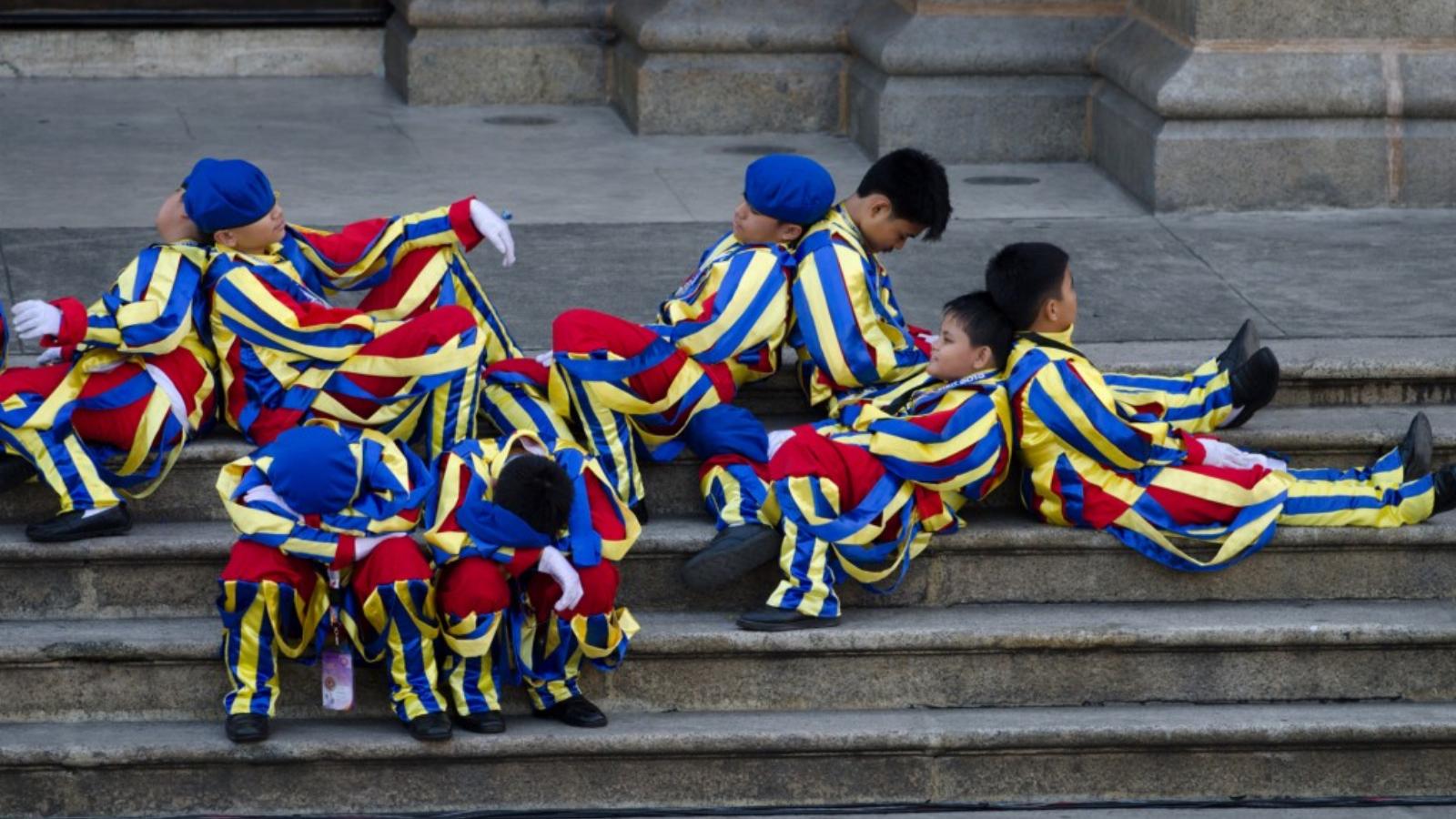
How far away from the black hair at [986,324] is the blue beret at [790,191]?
0.48 meters

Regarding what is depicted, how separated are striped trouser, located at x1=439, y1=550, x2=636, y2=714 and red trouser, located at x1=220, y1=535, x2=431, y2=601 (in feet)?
0.35

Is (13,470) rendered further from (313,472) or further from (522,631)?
(522,631)

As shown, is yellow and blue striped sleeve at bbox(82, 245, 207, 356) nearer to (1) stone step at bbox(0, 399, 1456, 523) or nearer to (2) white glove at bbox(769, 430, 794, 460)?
(1) stone step at bbox(0, 399, 1456, 523)

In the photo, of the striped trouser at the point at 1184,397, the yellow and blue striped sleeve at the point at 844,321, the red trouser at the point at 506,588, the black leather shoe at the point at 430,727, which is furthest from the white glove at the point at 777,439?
the black leather shoe at the point at 430,727

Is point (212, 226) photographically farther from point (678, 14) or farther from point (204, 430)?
point (678, 14)

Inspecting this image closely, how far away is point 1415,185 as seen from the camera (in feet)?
28.6

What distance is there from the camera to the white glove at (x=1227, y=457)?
6.14 m

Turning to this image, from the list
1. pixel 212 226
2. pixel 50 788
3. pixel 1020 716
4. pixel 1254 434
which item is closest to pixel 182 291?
pixel 212 226

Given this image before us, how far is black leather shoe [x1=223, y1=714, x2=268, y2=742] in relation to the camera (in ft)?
18.2

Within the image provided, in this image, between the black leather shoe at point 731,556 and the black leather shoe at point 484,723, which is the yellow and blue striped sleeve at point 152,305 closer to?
the black leather shoe at point 484,723

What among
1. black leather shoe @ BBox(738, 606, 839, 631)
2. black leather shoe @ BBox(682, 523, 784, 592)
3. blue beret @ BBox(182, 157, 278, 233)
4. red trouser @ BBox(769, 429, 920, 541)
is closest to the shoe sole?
black leather shoe @ BBox(738, 606, 839, 631)

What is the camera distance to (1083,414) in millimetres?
5973

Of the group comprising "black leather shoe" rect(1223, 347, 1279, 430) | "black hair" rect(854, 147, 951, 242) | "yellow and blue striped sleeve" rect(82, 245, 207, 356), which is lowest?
"black leather shoe" rect(1223, 347, 1279, 430)

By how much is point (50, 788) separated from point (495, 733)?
1.06 metres
